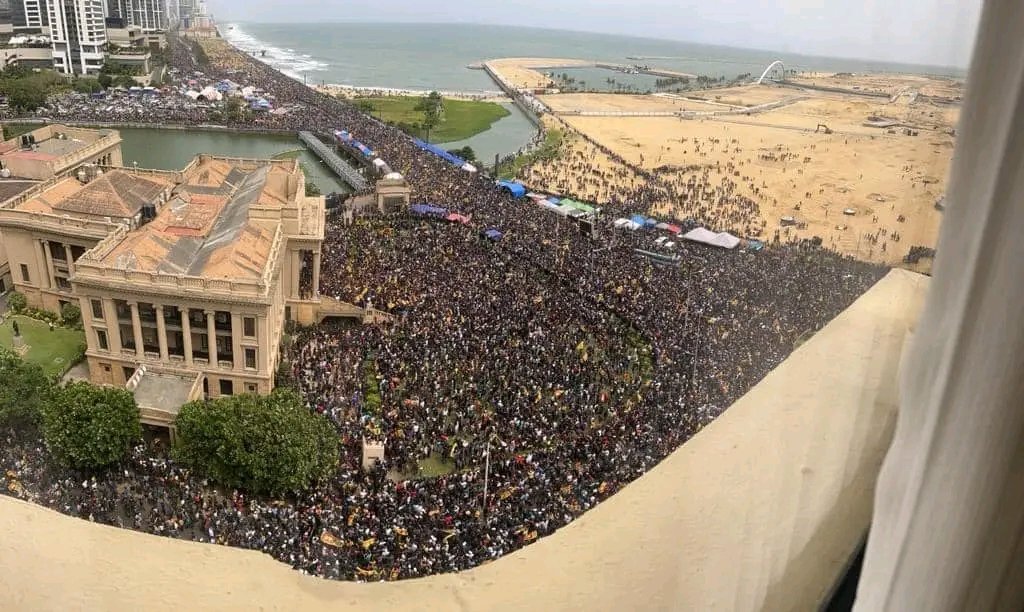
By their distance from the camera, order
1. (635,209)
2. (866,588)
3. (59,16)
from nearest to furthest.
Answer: (866,588) < (635,209) < (59,16)

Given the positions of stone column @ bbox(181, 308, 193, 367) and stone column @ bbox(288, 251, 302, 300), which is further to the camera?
stone column @ bbox(288, 251, 302, 300)

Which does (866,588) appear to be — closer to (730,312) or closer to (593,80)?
(730,312)

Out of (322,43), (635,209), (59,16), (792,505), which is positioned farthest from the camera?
(322,43)

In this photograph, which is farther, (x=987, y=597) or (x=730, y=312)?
(x=730, y=312)

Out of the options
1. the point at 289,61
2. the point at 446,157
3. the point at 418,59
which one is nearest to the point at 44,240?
the point at 446,157

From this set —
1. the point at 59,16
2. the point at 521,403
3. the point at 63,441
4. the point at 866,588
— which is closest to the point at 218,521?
the point at 63,441

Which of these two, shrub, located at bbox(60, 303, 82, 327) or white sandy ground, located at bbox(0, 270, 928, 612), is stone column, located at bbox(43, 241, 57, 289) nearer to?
shrub, located at bbox(60, 303, 82, 327)

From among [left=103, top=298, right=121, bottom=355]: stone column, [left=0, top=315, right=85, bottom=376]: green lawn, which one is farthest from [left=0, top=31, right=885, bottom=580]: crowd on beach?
[left=0, top=315, right=85, bottom=376]: green lawn

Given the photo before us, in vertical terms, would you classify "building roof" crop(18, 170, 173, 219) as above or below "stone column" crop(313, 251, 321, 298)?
above
